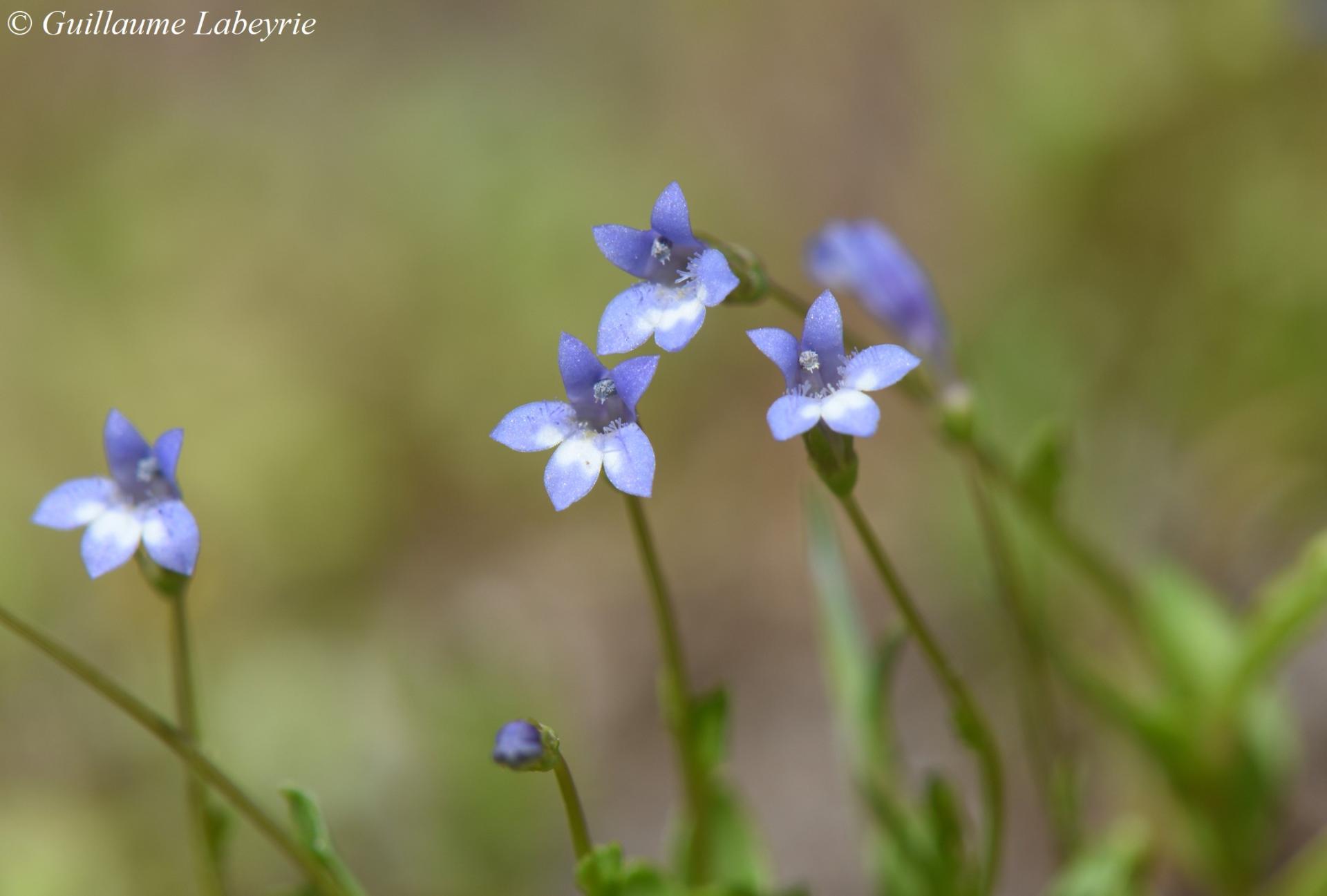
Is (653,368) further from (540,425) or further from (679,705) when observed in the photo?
(679,705)

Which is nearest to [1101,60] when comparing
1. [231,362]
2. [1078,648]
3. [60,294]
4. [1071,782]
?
[1078,648]

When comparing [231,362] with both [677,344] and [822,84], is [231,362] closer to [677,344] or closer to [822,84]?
[822,84]

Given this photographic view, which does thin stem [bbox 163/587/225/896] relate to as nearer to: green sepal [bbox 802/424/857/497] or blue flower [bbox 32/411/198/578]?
blue flower [bbox 32/411/198/578]

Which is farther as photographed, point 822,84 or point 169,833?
point 822,84

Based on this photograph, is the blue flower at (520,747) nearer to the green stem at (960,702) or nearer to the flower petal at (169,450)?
the green stem at (960,702)

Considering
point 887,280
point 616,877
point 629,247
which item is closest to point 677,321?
point 629,247

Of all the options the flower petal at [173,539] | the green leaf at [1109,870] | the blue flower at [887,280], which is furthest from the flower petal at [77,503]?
the green leaf at [1109,870]
